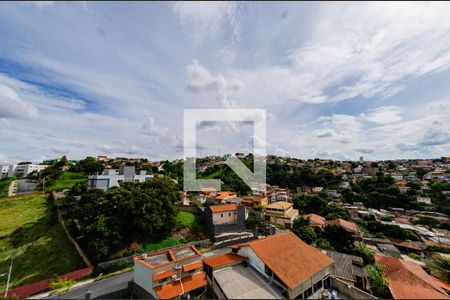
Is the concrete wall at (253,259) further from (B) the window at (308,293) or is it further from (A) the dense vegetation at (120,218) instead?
(A) the dense vegetation at (120,218)

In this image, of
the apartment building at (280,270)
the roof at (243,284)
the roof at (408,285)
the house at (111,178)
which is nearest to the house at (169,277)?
the apartment building at (280,270)

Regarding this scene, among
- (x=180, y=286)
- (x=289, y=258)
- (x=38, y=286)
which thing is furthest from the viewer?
(x=38, y=286)

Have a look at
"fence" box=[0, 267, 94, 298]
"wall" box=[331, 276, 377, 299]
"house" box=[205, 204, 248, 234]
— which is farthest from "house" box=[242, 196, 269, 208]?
"fence" box=[0, 267, 94, 298]

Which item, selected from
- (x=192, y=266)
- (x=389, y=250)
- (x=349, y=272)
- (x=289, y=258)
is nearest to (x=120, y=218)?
(x=192, y=266)

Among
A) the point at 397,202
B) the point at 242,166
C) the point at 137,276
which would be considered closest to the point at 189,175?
the point at 242,166

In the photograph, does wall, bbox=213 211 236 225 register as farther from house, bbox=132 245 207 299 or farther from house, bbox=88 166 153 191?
house, bbox=88 166 153 191

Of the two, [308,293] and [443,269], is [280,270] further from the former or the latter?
[443,269]
